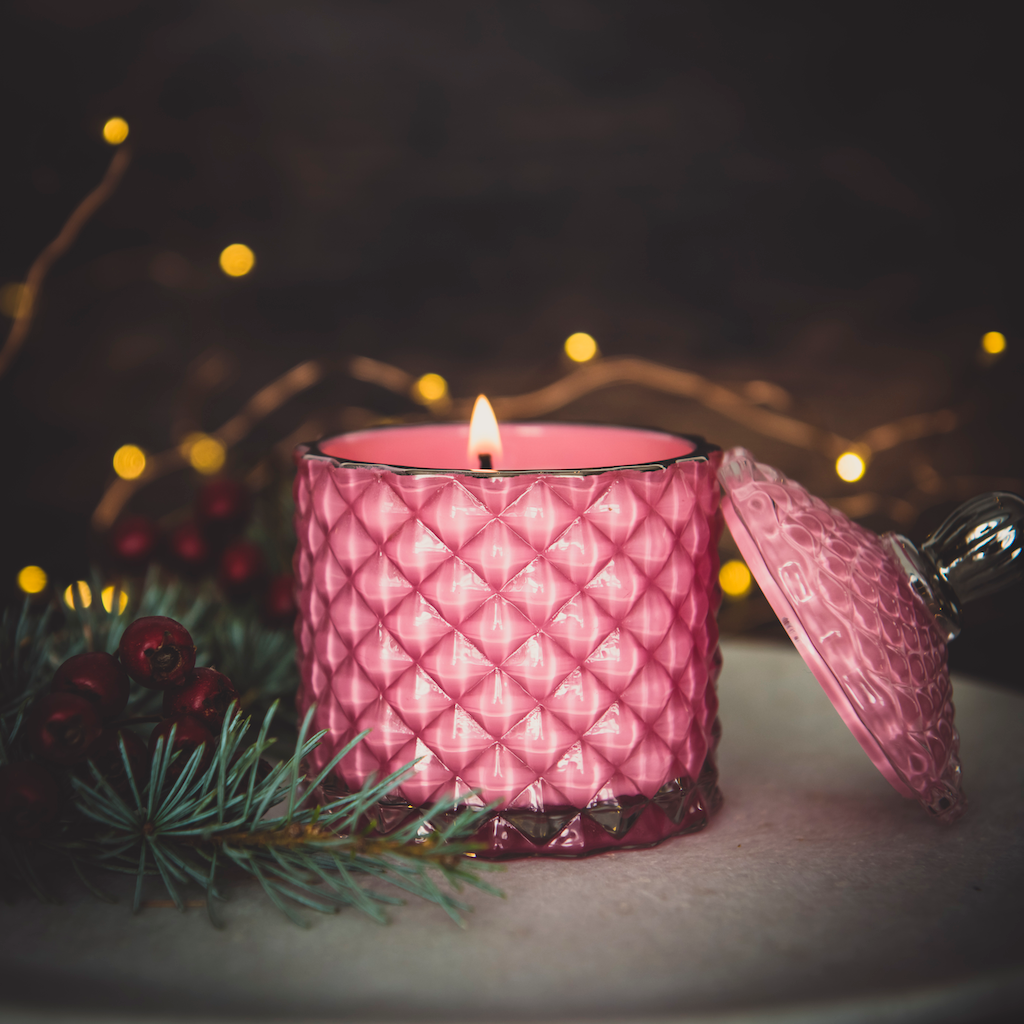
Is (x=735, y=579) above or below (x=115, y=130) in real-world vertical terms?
below

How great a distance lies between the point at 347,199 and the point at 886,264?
46cm

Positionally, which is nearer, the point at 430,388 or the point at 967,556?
the point at 967,556

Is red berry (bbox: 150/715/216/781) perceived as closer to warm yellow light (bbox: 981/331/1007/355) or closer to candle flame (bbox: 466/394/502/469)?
candle flame (bbox: 466/394/502/469)

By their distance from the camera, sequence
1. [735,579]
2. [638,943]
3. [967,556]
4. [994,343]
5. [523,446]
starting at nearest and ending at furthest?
[638,943]
[967,556]
[523,446]
[994,343]
[735,579]

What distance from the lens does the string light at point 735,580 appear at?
34.8 inches

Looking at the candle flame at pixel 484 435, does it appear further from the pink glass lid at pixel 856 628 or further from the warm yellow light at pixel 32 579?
the warm yellow light at pixel 32 579

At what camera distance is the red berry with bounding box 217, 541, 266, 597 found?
632mm

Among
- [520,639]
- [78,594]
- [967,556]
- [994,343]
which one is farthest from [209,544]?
[994,343]

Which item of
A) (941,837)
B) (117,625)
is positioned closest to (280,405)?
(117,625)

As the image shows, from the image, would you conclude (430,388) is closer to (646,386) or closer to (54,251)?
(646,386)

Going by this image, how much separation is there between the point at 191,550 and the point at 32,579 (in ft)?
0.96

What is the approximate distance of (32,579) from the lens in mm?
855

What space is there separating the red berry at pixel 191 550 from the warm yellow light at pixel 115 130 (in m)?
0.37

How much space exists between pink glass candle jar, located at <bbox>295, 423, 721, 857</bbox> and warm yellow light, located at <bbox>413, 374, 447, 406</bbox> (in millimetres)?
416
